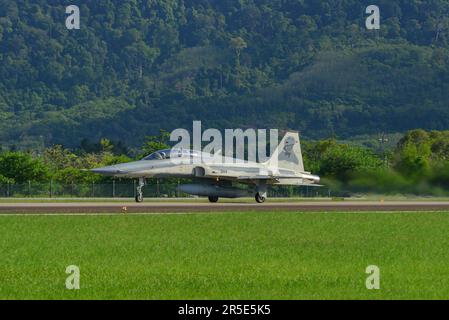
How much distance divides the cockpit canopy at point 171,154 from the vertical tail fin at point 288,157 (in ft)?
22.8

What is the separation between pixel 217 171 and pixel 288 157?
252 inches

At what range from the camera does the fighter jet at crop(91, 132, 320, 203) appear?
5916 centimetres

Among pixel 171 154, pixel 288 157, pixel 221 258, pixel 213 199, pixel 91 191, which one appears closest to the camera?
pixel 221 258

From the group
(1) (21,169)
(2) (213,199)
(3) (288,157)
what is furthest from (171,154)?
(1) (21,169)

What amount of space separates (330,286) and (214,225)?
1714 centimetres

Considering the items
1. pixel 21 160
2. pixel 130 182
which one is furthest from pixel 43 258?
pixel 21 160

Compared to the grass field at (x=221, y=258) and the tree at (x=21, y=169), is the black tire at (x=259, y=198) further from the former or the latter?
the tree at (x=21, y=169)

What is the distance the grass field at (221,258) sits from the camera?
63.4ft

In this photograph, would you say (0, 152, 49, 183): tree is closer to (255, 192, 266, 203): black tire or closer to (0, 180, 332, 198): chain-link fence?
(0, 180, 332, 198): chain-link fence

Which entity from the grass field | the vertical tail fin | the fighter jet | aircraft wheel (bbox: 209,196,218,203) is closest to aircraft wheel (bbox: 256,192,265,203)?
the fighter jet

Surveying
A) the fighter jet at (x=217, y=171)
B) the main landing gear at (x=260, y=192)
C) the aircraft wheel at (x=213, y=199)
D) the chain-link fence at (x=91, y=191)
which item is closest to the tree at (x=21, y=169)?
the chain-link fence at (x=91, y=191)

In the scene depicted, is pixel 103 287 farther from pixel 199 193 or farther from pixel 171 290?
pixel 199 193

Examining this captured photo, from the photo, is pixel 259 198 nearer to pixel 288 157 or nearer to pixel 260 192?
pixel 260 192

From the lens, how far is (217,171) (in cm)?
6156
